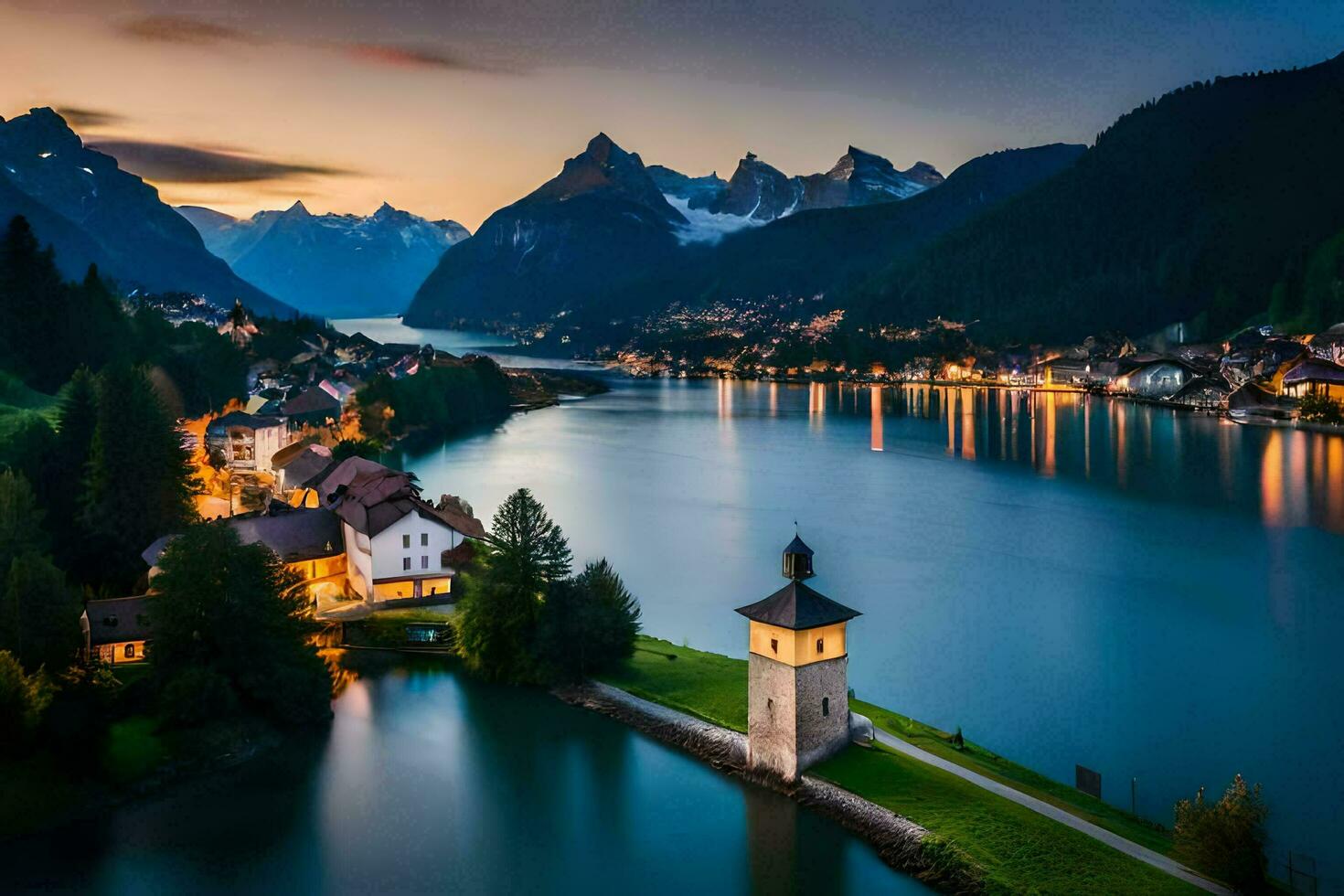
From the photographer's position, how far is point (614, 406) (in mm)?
82438

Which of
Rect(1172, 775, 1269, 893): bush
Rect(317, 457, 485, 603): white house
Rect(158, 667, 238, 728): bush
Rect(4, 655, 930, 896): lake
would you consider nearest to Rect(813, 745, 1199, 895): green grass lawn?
Rect(1172, 775, 1269, 893): bush

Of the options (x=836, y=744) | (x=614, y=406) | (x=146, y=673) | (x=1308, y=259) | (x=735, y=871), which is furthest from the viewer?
(x=1308, y=259)

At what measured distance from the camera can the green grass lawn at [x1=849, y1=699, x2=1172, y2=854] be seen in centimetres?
1344

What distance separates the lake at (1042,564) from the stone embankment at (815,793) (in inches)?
148

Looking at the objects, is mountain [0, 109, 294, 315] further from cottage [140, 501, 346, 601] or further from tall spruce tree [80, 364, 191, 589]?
cottage [140, 501, 346, 601]

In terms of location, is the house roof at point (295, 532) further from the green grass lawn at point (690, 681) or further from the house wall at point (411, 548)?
the green grass lawn at point (690, 681)

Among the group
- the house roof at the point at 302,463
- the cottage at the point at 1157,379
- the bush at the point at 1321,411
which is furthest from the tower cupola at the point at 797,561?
the cottage at the point at 1157,379

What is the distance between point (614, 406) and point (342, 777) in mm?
66530

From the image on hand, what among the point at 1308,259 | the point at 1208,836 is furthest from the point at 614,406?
the point at 1208,836

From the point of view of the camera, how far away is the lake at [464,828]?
13.6m

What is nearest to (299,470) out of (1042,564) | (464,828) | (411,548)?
(411,548)

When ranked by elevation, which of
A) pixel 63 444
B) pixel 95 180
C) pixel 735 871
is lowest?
pixel 735 871

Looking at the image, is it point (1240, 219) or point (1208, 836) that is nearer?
point (1208, 836)

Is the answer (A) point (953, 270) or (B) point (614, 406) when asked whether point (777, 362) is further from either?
(B) point (614, 406)
